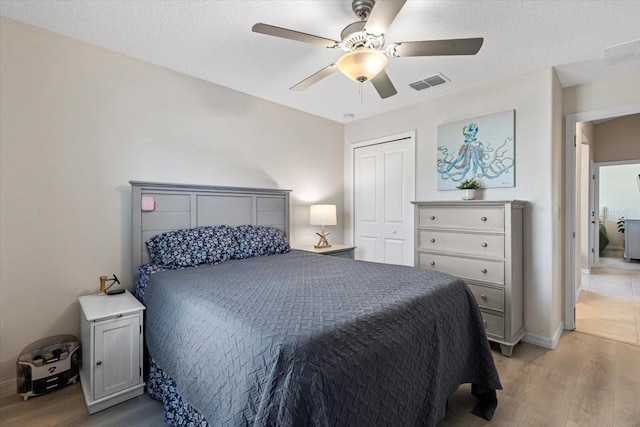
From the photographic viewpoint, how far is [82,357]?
7.07ft

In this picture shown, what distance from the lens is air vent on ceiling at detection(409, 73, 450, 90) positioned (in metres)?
2.94

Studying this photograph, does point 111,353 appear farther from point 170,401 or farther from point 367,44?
point 367,44

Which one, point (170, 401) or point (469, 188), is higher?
point (469, 188)

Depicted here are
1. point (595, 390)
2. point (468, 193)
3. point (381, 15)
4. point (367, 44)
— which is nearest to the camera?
point (381, 15)

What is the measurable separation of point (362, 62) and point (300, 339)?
1.50 m

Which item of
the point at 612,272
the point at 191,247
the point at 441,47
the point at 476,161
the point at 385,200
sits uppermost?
the point at 441,47

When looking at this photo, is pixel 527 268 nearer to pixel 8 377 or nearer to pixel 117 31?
pixel 117 31

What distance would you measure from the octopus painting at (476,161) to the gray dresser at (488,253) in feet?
1.43

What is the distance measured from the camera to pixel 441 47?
1727mm

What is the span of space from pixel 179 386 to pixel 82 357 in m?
1.27

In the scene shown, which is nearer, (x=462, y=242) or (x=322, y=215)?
(x=462, y=242)

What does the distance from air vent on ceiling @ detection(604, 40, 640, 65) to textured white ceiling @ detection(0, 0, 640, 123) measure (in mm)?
57

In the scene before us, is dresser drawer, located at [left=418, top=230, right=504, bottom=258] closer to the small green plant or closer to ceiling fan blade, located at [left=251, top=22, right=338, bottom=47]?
the small green plant

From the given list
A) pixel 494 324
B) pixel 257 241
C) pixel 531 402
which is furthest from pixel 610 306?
pixel 257 241
